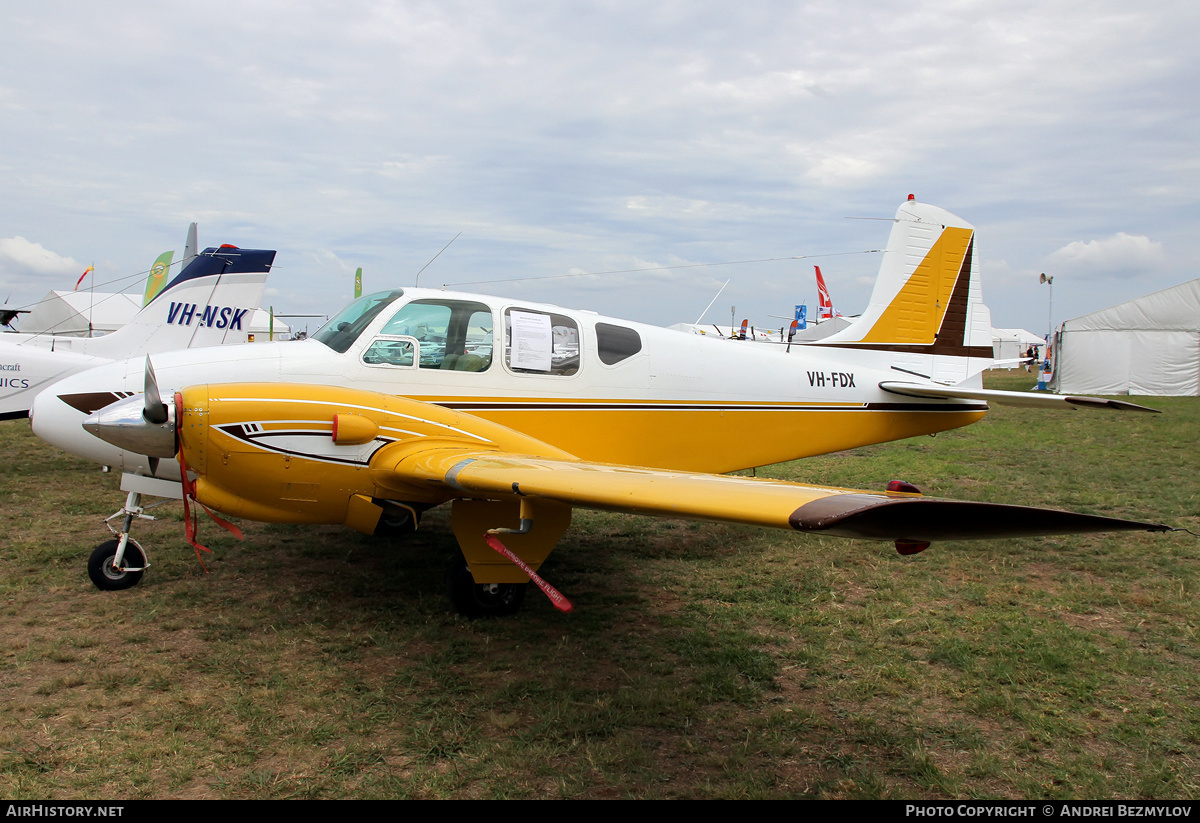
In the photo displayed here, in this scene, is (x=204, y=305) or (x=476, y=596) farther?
(x=204, y=305)

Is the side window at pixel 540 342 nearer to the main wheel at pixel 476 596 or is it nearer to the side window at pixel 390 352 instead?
the side window at pixel 390 352

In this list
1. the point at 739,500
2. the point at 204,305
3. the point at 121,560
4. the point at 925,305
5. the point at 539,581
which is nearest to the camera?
the point at 739,500

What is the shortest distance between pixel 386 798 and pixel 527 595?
8.84 feet

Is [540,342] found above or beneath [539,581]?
above

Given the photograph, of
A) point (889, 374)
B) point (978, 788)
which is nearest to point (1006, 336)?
point (889, 374)

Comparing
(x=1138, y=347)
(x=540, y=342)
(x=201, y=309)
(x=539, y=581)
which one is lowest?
(x=539, y=581)

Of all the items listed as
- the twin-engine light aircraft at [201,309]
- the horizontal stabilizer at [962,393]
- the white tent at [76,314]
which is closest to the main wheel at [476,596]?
the horizontal stabilizer at [962,393]

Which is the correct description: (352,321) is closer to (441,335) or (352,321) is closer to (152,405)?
(441,335)

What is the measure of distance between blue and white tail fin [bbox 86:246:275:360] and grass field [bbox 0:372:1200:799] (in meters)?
4.27

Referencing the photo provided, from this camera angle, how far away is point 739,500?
293cm

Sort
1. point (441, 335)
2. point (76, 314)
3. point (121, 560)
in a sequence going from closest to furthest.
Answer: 1. point (121, 560)
2. point (441, 335)
3. point (76, 314)

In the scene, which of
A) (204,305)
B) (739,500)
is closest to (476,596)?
(739,500)

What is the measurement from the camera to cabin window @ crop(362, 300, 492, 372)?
18.3 feet

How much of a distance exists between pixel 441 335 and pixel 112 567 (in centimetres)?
303
